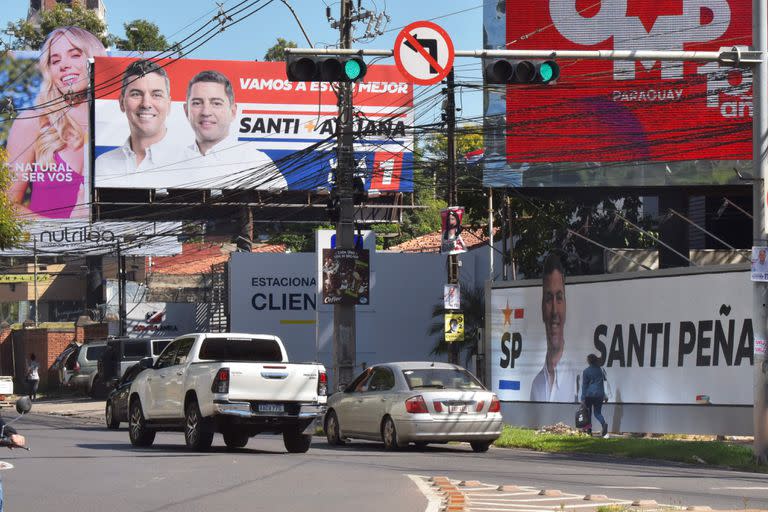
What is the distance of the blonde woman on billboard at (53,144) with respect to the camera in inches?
2173

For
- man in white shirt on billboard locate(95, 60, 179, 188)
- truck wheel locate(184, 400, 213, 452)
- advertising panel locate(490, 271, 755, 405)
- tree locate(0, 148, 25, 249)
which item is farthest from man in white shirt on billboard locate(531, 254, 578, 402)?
man in white shirt on billboard locate(95, 60, 179, 188)

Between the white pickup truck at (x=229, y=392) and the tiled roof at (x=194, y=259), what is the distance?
56239 mm

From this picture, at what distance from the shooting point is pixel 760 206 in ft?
60.3

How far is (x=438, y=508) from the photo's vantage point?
11922mm

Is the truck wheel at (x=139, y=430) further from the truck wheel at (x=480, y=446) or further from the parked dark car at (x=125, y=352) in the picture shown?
the parked dark car at (x=125, y=352)

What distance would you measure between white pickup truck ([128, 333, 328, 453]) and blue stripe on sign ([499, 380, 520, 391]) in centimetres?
949

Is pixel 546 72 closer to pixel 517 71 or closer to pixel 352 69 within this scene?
pixel 517 71

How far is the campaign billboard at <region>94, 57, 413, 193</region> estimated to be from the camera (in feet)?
174

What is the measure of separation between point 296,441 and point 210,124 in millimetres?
34777

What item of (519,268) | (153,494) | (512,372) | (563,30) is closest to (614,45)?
(563,30)

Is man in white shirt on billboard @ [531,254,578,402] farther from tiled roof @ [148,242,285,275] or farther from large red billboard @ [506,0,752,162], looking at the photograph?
tiled roof @ [148,242,285,275]

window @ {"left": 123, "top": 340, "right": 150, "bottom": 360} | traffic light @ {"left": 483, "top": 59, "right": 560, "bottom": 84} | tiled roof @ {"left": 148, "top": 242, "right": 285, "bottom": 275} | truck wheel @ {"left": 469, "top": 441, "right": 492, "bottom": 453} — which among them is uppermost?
traffic light @ {"left": 483, "top": 59, "right": 560, "bottom": 84}

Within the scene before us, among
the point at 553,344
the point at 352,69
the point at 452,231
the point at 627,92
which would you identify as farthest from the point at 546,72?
the point at 627,92

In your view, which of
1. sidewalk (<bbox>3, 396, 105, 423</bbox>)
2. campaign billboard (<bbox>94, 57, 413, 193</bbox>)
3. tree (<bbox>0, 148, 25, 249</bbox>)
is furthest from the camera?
campaign billboard (<bbox>94, 57, 413, 193</bbox>)
